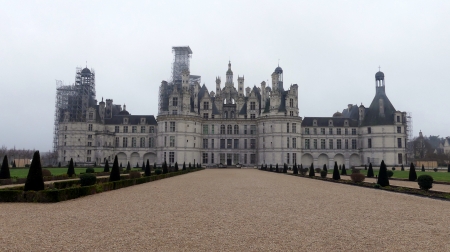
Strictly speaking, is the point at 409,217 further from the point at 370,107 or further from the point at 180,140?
the point at 370,107

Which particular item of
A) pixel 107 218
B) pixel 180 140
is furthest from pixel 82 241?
pixel 180 140

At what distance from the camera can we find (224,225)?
9.55m

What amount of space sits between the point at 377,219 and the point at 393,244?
3086 mm

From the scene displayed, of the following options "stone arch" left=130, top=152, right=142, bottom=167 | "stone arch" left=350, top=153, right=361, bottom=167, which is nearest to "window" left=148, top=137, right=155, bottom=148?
"stone arch" left=130, top=152, right=142, bottom=167

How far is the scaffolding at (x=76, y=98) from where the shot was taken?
207ft

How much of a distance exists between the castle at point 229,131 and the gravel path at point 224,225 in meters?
45.1

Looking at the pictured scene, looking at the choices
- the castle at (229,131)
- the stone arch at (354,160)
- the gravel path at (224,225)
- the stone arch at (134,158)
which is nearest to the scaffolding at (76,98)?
the castle at (229,131)

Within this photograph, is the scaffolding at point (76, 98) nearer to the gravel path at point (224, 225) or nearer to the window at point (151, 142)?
the window at point (151, 142)

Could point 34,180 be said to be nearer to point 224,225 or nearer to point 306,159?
point 224,225

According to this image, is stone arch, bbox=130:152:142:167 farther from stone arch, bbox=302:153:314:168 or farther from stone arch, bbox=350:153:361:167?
stone arch, bbox=350:153:361:167

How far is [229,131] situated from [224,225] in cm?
5454

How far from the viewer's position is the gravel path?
7520mm

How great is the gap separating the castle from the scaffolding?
185 mm

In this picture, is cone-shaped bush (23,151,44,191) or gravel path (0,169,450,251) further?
cone-shaped bush (23,151,44,191)
